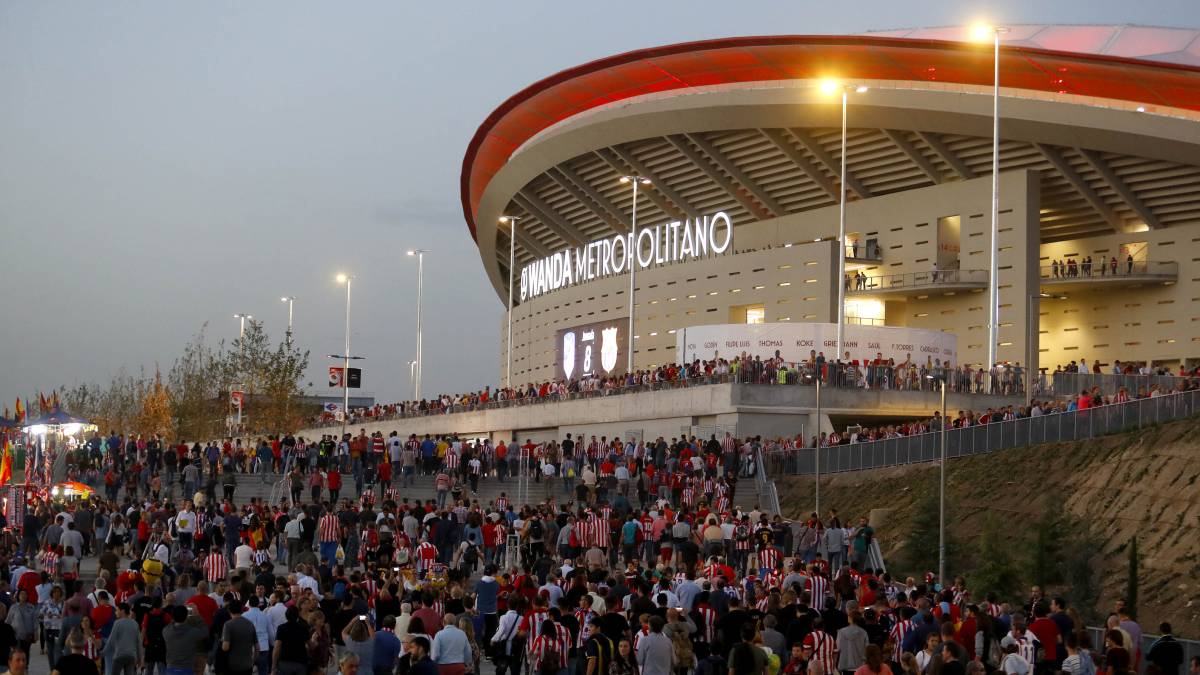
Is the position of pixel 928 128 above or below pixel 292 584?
above

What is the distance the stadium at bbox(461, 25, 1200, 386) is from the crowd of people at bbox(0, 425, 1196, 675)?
72.0 feet

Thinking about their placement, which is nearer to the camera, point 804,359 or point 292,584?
point 292,584

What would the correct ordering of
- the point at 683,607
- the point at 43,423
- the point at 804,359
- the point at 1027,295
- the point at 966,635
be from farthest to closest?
the point at 1027,295, the point at 804,359, the point at 43,423, the point at 683,607, the point at 966,635

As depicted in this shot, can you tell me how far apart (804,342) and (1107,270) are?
44.4 feet

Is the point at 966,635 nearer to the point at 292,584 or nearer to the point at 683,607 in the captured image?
the point at 683,607

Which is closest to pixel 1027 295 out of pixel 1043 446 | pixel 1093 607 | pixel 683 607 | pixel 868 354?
pixel 868 354

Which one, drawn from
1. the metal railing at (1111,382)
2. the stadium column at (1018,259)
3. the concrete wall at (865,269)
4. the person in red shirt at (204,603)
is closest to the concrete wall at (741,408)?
the metal railing at (1111,382)

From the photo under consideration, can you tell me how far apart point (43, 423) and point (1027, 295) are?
3071cm

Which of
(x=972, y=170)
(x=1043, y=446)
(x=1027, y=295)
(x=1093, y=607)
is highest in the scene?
(x=972, y=170)

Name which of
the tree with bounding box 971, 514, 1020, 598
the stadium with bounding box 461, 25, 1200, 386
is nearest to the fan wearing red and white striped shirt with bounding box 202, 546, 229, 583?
the tree with bounding box 971, 514, 1020, 598

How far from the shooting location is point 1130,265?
54.0m

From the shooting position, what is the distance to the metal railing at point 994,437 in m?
31.8

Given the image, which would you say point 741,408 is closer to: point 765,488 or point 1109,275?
point 765,488

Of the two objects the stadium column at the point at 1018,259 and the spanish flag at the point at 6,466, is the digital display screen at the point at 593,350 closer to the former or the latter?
the stadium column at the point at 1018,259
